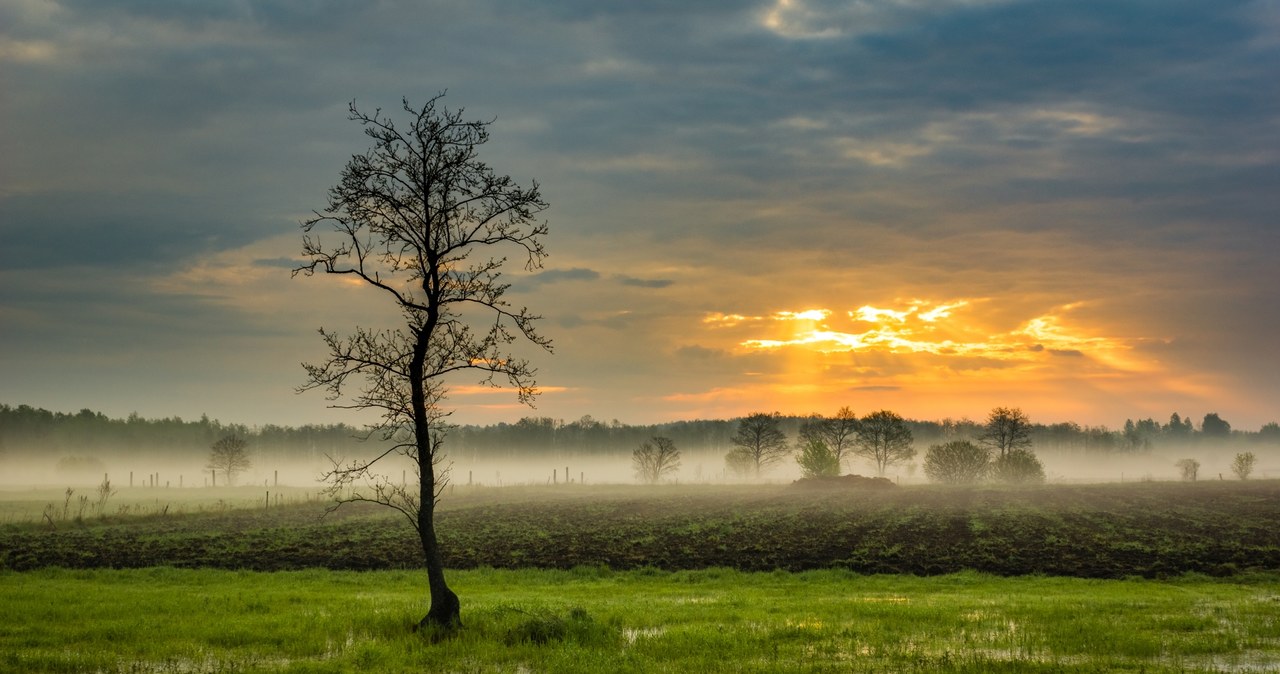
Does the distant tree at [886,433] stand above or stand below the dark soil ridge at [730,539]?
above

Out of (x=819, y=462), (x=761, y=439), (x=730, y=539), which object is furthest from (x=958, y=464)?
(x=730, y=539)

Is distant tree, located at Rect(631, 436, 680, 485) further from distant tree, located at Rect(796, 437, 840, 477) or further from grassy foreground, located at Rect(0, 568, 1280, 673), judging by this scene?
grassy foreground, located at Rect(0, 568, 1280, 673)

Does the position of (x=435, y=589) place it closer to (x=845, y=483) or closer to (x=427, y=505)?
(x=427, y=505)

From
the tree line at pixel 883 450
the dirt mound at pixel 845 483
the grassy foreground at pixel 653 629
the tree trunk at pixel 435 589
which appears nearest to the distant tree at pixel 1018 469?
the tree line at pixel 883 450

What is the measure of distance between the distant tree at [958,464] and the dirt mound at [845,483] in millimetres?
9385

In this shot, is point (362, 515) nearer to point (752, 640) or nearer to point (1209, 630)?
point (752, 640)

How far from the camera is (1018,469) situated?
12538 cm

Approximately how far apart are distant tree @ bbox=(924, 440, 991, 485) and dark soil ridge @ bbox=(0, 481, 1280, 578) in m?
43.4

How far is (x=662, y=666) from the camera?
15.9 meters

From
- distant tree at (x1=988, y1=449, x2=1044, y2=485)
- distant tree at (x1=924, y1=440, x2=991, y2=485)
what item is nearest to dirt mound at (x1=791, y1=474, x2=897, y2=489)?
distant tree at (x1=924, y1=440, x2=991, y2=485)

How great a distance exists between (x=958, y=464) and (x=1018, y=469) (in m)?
8.93

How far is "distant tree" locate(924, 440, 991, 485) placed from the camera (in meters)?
126

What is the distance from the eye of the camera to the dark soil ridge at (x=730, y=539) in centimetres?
3969

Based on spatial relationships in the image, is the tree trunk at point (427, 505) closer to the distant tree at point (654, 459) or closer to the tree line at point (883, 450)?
the tree line at point (883, 450)
